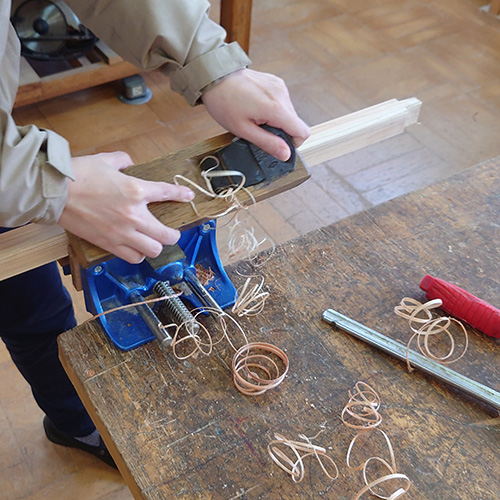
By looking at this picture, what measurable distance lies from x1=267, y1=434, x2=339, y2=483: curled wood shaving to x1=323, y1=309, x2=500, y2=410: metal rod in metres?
0.17

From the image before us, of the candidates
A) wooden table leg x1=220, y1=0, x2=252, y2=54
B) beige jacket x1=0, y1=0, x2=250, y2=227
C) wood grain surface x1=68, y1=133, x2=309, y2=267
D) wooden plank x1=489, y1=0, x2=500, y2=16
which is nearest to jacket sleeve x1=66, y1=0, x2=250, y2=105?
beige jacket x1=0, y1=0, x2=250, y2=227

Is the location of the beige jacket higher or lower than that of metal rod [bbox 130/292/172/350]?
higher

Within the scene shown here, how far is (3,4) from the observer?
784 millimetres

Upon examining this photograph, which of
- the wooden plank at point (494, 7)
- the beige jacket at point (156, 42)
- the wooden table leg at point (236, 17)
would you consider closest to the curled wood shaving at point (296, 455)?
the beige jacket at point (156, 42)

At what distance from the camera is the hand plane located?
839 millimetres

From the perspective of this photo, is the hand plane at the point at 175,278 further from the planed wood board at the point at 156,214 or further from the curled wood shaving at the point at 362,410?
the curled wood shaving at the point at 362,410

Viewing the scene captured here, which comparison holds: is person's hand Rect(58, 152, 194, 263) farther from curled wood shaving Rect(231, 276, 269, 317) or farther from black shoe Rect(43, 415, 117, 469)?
black shoe Rect(43, 415, 117, 469)

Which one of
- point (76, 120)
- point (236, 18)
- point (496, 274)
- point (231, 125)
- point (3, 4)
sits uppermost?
point (3, 4)

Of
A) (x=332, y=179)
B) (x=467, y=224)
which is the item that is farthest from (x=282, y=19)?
(x=467, y=224)

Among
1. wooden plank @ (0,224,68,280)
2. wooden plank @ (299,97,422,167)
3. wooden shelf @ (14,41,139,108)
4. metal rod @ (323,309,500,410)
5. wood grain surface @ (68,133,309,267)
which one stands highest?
wood grain surface @ (68,133,309,267)

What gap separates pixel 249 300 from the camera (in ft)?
2.90

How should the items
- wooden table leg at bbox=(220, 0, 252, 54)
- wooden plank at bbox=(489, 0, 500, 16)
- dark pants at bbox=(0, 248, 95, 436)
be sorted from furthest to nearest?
wooden plank at bbox=(489, 0, 500, 16) < wooden table leg at bbox=(220, 0, 252, 54) < dark pants at bbox=(0, 248, 95, 436)

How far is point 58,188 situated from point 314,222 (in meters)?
1.29

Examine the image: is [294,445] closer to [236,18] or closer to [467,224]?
[467,224]
